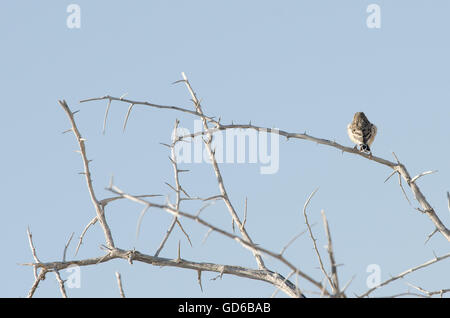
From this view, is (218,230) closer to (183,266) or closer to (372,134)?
(183,266)

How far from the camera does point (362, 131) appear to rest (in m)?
10.5

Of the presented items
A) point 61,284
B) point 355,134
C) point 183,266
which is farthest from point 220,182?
point 355,134

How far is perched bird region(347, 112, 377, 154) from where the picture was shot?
33.7 ft

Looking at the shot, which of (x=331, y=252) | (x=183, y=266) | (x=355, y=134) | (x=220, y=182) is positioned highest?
(x=355, y=134)

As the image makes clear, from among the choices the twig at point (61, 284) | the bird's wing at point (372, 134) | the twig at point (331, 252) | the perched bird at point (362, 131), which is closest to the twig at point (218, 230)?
the twig at point (331, 252)

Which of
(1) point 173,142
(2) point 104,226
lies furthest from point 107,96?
(2) point 104,226

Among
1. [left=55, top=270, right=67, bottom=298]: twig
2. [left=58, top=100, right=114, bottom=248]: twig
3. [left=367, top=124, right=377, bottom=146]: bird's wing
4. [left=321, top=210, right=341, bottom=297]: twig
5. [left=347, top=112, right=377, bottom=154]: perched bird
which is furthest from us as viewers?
[left=367, top=124, right=377, bottom=146]: bird's wing

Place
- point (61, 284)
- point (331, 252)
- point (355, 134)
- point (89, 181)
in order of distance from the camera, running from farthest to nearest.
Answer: point (355, 134)
point (89, 181)
point (61, 284)
point (331, 252)

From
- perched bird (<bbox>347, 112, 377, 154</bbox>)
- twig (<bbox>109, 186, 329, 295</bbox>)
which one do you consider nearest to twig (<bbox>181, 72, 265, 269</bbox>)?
twig (<bbox>109, 186, 329, 295</bbox>)

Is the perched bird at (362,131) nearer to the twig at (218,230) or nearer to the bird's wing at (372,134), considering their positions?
the bird's wing at (372,134)

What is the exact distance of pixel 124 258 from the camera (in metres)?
5.60

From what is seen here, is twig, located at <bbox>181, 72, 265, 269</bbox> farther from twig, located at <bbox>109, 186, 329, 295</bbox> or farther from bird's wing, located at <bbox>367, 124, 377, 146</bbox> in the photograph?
bird's wing, located at <bbox>367, 124, 377, 146</bbox>
